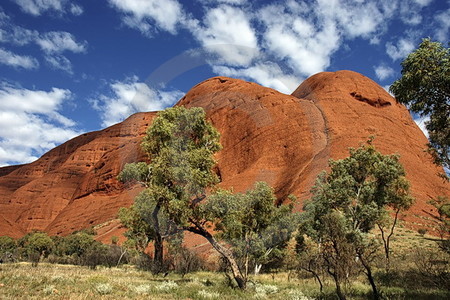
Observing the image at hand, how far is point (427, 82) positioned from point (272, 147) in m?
61.1

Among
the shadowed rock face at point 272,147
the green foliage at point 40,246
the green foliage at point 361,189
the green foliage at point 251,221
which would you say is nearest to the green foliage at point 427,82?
the green foliage at point 361,189

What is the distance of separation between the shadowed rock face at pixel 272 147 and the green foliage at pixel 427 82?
3339 cm

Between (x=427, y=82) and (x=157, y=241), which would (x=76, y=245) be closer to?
(x=157, y=241)

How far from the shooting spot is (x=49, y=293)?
933 cm

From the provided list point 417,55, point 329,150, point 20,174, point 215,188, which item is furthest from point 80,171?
point 417,55

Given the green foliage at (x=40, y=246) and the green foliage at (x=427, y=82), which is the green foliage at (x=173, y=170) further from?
the green foliage at (x=40, y=246)

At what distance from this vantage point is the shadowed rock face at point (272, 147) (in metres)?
59.4

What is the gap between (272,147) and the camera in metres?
72.5

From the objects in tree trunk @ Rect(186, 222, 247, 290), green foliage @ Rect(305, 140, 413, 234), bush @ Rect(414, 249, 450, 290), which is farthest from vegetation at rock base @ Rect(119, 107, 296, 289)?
bush @ Rect(414, 249, 450, 290)

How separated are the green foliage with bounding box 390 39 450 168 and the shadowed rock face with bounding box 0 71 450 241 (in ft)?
110

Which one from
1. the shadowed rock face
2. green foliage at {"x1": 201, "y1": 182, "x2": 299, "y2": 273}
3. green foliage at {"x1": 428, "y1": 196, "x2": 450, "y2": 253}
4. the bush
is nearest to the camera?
the bush

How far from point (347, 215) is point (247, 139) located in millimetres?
60629

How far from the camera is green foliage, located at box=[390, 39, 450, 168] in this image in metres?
11.3

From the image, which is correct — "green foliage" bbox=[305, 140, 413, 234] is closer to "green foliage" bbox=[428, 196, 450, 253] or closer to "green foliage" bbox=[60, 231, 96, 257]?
"green foliage" bbox=[428, 196, 450, 253]
